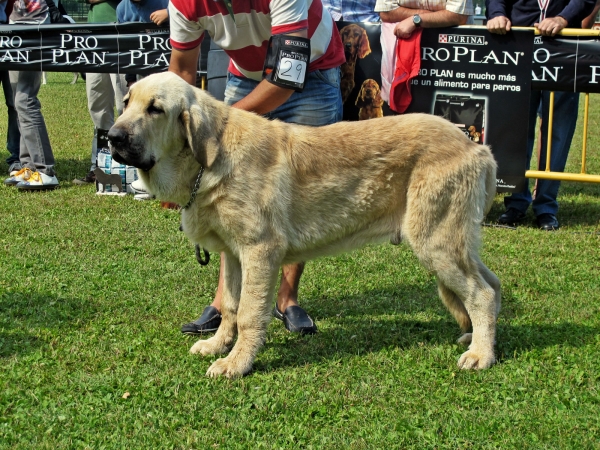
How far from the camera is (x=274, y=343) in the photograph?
4691 mm

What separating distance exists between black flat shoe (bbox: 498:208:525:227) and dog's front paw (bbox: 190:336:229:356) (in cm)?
411

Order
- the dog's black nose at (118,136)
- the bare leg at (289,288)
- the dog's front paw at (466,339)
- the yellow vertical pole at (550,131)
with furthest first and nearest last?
1. the yellow vertical pole at (550,131)
2. the bare leg at (289,288)
3. the dog's front paw at (466,339)
4. the dog's black nose at (118,136)

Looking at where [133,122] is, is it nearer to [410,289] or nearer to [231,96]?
[231,96]

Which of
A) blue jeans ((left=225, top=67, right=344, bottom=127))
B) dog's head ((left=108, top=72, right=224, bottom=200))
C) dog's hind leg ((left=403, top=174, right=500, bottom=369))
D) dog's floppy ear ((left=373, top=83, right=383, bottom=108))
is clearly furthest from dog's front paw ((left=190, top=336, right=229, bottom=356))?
dog's floppy ear ((left=373, top=83, right=383, bottom=108))

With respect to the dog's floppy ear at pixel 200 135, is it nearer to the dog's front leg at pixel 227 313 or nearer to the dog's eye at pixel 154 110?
the dog's eye at pixel 154 110

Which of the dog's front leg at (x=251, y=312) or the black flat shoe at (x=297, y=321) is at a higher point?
the dog's front leg at (x=251, y=312)

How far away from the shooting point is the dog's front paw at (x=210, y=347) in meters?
4.45

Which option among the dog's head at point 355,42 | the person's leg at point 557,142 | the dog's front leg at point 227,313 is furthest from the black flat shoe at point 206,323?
the person's leg at point 557,142

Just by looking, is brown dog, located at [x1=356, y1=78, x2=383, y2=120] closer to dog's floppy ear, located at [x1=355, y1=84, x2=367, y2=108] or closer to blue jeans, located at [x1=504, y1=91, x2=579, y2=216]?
dog's floppy ear, located at [x1=355, y1=84, x2=367, y2=108]

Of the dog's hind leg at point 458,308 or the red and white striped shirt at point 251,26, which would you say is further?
the dog's hind leg at point 458,308

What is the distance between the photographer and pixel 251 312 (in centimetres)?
412

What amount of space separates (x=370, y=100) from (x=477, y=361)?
382 centimetres

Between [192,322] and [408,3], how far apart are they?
4.07 meters

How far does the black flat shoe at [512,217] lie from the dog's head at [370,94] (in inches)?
67.9
